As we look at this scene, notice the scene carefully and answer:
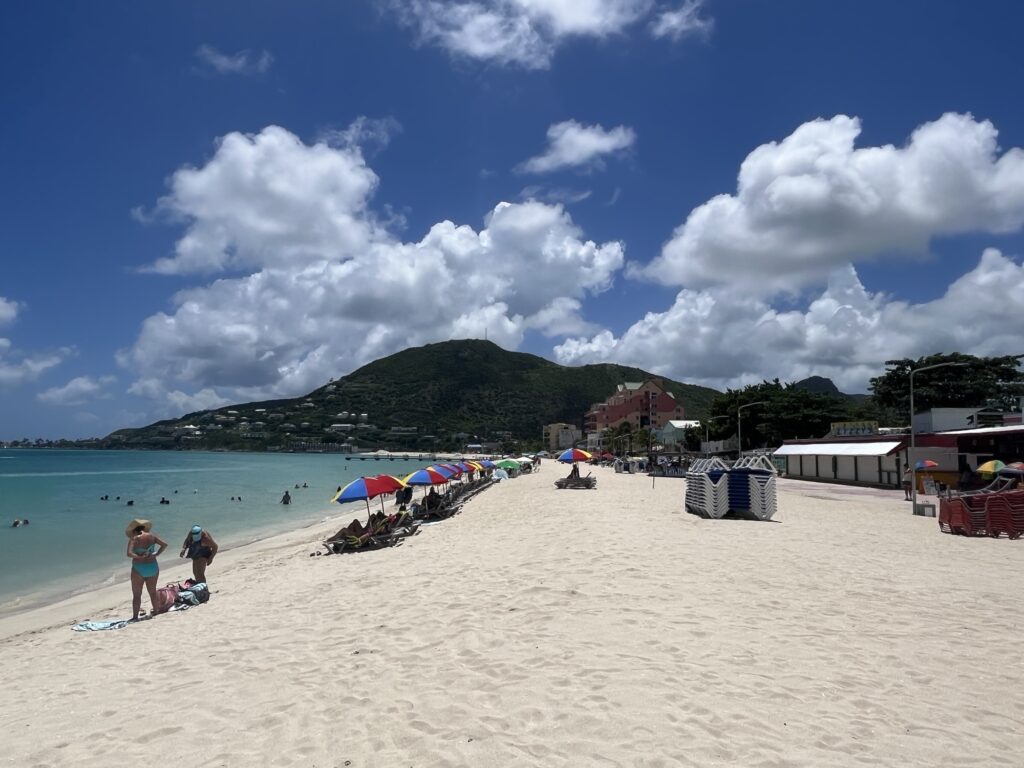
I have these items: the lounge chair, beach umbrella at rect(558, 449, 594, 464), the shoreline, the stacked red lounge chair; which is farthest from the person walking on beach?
the lounge chair

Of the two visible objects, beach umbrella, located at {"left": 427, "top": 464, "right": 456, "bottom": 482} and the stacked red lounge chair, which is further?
beach umbrella, located at {"left": 427, "top": 464, "right": 456, "bottom": 482}

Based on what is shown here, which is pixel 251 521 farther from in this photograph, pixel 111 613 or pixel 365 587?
pixel 365 587

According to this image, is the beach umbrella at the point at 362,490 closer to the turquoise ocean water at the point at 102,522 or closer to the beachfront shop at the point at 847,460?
the turquoise ocean water at the point at 102,522

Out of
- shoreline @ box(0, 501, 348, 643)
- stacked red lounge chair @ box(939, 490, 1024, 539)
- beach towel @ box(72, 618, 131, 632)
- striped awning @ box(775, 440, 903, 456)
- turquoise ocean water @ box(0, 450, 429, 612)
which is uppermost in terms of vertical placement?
striped awning @ box(775, 440, 903, 456)

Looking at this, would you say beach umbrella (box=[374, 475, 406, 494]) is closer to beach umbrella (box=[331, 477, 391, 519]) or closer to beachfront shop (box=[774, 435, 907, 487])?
beach umbrella (box=[331, 477, 391, 519])

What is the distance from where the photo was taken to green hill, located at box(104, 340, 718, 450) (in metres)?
165

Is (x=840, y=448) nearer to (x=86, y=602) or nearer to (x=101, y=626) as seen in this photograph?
(x=86, y=602)

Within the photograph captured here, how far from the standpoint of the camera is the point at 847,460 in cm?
3734

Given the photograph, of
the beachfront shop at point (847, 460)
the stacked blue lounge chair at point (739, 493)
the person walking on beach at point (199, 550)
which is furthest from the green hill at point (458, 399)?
the person walking on beach at point (199, 550)

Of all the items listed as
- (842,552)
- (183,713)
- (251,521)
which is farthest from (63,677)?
(251,521)

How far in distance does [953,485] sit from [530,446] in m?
104

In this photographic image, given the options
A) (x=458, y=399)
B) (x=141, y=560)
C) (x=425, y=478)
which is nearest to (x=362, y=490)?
(x=425, y=478)

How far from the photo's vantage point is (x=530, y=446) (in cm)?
13012

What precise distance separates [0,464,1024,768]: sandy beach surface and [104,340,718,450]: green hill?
14494 cm
